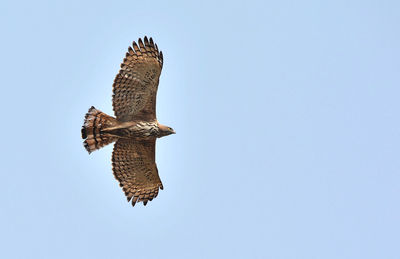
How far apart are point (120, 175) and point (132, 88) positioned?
2.80 metres

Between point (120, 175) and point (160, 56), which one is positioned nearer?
point (160, 56)

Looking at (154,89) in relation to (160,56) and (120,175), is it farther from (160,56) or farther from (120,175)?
(120,175)

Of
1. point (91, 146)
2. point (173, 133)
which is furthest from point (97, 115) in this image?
point (173, 133)

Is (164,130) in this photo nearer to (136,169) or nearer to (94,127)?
(136,169)

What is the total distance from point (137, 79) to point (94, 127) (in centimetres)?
177

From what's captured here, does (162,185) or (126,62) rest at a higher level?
(126,62)

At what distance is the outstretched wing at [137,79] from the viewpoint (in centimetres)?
2083

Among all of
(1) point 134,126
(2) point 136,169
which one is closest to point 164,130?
(1) point 134,126

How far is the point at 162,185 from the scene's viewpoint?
2272 cm

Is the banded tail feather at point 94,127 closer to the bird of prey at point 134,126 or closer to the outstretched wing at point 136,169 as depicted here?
the bird of prey at point 134,126

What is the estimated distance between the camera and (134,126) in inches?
842

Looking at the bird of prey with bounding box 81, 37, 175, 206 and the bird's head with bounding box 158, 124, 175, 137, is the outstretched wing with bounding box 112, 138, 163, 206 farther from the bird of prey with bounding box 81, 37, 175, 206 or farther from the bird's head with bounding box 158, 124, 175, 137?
the bird's head with bounding box 158, 124, 175, 137

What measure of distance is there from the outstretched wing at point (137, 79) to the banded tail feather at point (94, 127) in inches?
14.3

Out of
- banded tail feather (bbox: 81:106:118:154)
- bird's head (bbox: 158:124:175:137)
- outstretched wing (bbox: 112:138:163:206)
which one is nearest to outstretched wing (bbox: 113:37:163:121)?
banded tail feather (bbox: 81:106:118:154)
